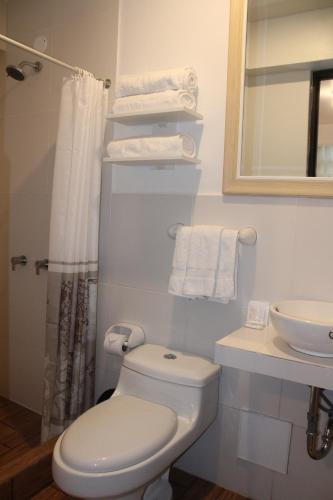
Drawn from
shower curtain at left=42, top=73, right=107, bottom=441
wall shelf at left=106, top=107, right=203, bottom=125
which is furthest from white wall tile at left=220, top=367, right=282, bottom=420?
wall shelf at left=106, top=107, right=203, bottom=125

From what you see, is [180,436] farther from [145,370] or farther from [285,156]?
[285,156]

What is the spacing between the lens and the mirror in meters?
1.55

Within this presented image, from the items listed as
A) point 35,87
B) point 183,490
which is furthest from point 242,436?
point 35,87

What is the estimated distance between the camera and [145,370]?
167 centimetres

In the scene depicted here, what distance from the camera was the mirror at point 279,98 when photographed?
5.10ft

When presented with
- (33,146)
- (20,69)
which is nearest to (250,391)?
(33,146)

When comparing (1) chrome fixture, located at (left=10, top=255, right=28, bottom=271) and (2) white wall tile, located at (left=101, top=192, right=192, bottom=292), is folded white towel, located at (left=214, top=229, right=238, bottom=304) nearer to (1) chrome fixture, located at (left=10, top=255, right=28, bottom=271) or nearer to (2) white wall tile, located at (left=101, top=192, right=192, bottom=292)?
(2) white wall tile, located at (left=101, top=192, right=192, bottom=292)

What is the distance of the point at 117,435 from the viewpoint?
1.37m

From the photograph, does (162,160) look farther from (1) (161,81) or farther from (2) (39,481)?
(2) (39,481)

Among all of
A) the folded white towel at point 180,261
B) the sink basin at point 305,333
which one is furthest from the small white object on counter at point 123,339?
the sink basin at point 305,333

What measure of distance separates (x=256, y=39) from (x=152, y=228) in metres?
0.92

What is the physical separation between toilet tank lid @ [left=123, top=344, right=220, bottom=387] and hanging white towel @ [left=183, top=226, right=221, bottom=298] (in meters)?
0.31

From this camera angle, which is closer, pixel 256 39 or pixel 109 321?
pixel 256 39

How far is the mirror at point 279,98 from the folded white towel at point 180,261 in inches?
10.5
